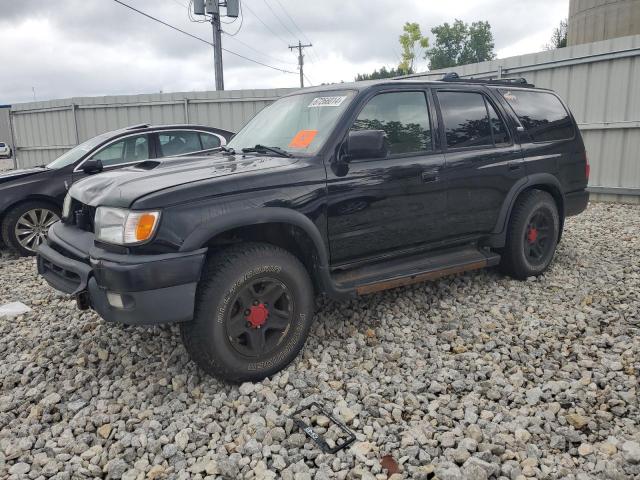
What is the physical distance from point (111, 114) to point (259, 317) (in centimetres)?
1277

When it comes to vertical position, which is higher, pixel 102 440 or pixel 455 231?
pixel 455 231

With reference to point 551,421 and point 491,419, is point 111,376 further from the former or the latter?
point 551,421

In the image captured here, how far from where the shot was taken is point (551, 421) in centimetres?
276

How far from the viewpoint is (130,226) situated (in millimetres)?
2801

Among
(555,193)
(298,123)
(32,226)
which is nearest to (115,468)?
(298,123)

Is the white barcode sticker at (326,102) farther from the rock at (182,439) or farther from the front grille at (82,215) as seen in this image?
the rock at (182,439)

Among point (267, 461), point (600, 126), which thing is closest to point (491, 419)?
point (267, 461)

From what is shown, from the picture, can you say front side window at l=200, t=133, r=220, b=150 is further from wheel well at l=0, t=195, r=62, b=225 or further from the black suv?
the black suv

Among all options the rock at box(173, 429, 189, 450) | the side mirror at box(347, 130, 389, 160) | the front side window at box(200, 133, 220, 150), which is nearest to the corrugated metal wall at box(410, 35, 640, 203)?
the front side window at box(200, 133, 220, 150)

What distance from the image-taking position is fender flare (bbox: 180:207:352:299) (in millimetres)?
2854

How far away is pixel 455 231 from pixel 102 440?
2.97m

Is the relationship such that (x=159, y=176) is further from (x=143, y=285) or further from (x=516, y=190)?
(x=516, y=190)

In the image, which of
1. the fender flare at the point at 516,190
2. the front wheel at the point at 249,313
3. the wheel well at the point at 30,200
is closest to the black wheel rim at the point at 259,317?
the front wheel at the point at 249,313

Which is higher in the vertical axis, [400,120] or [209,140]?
[400,120]
